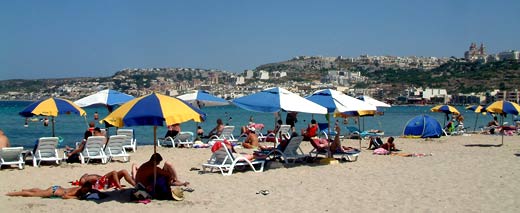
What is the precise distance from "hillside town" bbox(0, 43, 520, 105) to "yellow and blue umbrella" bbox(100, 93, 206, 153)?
7004cm

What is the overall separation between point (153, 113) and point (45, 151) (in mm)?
5823

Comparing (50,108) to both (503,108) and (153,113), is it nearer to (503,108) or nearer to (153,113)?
(153,113)

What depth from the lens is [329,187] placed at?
31.6ft

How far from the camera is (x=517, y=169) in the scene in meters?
11.8

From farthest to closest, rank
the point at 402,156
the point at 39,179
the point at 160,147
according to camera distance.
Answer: the point at 160,147, the point at 402,156, the point at 39,179

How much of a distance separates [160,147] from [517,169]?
9820mm

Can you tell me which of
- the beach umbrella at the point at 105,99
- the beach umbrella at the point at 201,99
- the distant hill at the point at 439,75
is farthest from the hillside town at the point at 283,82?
the beach umbrella at the point at 105,99

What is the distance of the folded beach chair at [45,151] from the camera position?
40.4ft

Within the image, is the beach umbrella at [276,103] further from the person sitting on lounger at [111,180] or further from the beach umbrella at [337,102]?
the person sitting on lounger at [111,180]

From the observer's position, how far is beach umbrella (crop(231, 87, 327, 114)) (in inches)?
446

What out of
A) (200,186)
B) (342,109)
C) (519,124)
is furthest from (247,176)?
(519,124)

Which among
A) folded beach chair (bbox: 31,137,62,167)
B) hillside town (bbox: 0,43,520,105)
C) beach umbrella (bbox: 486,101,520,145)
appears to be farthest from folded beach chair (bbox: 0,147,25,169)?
hillside town (bbox: 0,43,520,105)

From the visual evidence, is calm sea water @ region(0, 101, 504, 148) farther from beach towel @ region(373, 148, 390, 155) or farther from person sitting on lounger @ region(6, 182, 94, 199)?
person sitting on lounger @ region(6, 182, 94, 199)

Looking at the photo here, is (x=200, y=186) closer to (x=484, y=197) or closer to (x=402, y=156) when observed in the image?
(x=484, y=197)
